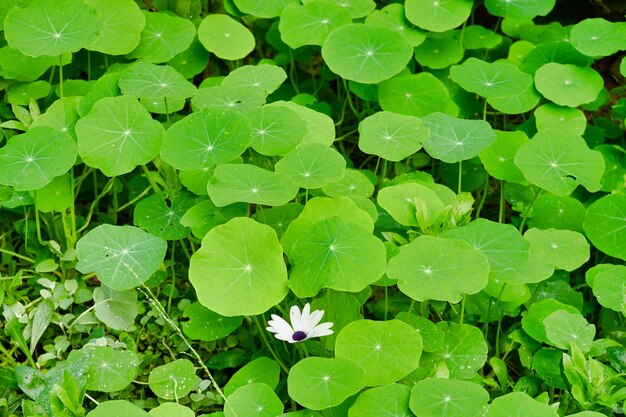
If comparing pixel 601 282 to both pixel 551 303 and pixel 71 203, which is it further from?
pixel 71 203

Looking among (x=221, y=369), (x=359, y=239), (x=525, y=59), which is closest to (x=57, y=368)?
(x=221, y=369)

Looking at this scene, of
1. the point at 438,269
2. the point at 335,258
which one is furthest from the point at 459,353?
the point at 335,258

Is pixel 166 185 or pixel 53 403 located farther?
pixel 166 185

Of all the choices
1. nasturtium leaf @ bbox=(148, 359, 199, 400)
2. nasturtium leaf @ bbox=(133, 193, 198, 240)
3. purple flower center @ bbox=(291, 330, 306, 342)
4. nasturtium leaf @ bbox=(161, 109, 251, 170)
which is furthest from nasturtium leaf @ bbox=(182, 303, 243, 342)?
nasturtium leaf @ bbox=(161, 109, 251, 170)

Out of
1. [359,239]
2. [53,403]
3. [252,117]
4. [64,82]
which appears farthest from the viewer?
[64,82]

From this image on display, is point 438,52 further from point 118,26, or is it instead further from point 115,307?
point 115,307

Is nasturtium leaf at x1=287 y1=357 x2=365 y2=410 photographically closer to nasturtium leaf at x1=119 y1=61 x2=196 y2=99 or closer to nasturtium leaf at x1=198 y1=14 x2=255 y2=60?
nasturtium leaf at x1=119 y1=61 x2=196 y2=99
